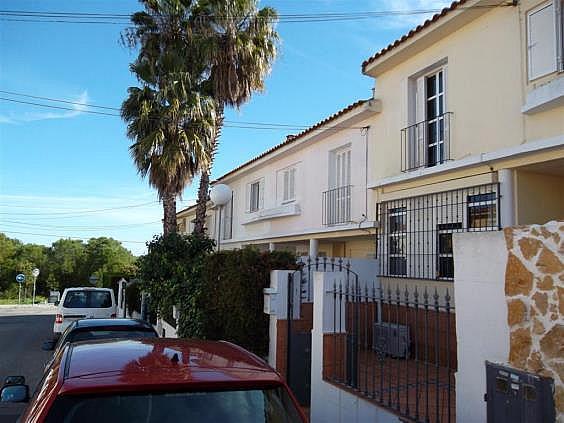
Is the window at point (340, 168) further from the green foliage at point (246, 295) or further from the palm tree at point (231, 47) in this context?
the green foliage at point (246, 295)

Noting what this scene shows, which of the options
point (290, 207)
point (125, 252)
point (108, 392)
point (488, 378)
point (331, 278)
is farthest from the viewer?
point (125, 252)

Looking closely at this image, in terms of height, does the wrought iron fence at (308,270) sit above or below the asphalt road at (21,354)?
above

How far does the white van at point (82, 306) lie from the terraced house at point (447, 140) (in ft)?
22.0

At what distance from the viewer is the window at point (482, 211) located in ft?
28.4

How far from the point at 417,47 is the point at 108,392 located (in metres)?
9.41

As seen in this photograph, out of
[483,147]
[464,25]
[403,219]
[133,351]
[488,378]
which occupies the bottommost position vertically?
[488,378]

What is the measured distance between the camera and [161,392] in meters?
2.60

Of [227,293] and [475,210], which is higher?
[475,210]

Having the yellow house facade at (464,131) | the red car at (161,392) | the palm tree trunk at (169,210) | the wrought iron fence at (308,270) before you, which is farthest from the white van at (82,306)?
the red car at (161,392)

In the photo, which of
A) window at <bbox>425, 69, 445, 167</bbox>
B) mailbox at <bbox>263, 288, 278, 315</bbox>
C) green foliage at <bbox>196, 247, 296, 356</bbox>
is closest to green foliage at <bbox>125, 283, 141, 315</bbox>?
green foliage at <bbox>196, 247, 296, 356</bbox>

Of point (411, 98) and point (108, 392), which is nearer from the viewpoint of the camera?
point (108, 392)

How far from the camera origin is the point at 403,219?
1085 cm

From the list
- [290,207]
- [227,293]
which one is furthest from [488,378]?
[290,207]

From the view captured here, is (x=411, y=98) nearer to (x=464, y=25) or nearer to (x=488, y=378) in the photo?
(x=464, y=25)
